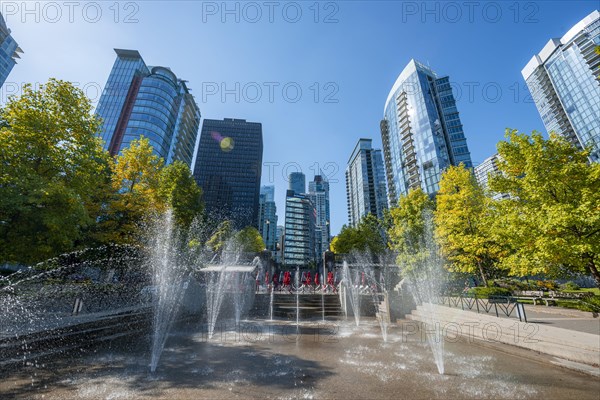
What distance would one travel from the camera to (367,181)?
116 meters

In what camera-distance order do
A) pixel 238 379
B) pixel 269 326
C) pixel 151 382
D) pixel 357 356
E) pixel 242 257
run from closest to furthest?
pixel 151 382 → pixel 238 379 → pixel 357 356 → pixel 269 326 → pixel 242 257

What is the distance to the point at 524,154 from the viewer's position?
1257 centimetres

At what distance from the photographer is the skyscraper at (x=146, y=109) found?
7025cm

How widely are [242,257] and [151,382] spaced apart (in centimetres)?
4160

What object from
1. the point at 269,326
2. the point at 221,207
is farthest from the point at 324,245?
A: the point at 269,326

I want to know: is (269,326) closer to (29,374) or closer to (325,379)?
(325,379)

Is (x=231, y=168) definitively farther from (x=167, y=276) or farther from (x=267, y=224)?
(x=167, y=276)

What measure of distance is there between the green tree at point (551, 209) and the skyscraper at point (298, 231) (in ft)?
343

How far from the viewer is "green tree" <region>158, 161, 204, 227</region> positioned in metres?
23.8

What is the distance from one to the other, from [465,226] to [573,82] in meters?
101

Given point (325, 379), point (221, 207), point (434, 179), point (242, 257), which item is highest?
point (221, 207)

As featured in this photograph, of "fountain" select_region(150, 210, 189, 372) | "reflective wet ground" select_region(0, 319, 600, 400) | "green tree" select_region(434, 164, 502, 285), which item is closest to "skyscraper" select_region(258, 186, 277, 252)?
"fountain" select_region(150, 210, 189, 372)

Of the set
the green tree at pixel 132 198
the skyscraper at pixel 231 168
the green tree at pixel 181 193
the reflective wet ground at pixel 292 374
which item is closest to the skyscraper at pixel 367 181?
the skyscraper at pixel 231 168

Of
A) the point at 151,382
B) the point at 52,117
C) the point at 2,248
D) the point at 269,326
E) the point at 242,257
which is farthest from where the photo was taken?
the point at 242,257
